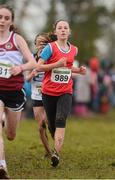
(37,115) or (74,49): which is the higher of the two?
(74,49)

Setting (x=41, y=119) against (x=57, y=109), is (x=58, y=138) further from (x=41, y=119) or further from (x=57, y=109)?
(x=41, y=119)

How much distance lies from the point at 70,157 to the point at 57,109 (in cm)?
165

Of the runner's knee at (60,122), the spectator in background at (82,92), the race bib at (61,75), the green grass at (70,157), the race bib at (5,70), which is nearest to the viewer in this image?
the race bib at (5,70)

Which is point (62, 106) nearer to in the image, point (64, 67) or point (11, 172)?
point (64, 67)

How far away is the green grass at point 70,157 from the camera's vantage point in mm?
9652

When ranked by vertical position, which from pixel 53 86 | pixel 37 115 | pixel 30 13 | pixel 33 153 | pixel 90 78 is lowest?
pixel 30 13

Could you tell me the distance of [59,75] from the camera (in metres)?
10.5

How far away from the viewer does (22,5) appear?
1624 inches

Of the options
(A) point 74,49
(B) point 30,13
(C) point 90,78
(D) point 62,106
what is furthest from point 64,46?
(B) point 30,13

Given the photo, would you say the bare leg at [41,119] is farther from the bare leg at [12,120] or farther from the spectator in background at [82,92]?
the spectator in background at [82,92]

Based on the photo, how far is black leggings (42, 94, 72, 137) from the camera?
10.4 m

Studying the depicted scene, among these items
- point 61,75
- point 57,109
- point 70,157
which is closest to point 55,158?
point 57,109

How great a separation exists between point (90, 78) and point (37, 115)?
44.0ft

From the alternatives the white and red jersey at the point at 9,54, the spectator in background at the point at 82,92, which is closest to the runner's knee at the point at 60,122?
the white and red jersey at the point at 9,54
